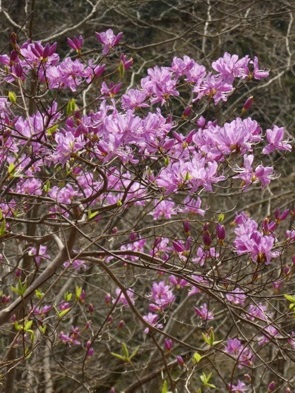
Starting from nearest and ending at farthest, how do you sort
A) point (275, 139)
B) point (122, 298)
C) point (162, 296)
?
point (275, 139), point (162, 296), point (122, 298)

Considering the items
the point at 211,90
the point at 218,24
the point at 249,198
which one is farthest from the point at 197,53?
the point at 211,90

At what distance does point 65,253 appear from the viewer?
9.28ft

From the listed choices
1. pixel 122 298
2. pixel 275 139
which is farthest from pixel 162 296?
pixel 275 139

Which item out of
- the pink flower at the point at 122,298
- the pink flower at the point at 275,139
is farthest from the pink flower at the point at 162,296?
the pink flower at the point at 275,139

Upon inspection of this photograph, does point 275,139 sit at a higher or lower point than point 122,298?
higher

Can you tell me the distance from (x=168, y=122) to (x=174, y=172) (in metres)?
0.46

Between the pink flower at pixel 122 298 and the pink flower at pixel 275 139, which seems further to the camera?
the pink flower at pixel 122 298

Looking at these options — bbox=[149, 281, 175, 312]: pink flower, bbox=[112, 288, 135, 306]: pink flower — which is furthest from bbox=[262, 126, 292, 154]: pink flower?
bbox=[149, 281, 175, 312]: pink flower

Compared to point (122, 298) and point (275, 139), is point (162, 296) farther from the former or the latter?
point (275, 139)

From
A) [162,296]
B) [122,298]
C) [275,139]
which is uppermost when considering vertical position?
[275,139]

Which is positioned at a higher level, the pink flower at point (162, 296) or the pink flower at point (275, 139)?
the pink flower at point (275, 139)

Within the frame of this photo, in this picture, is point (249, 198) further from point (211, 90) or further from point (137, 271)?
point (211, 90)

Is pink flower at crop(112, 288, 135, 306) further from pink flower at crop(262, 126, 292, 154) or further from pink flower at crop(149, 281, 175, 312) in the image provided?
pink flower at crop(262, 126, 292, 154)

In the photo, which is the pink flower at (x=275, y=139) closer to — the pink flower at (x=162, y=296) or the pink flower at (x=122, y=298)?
the pink flower at (x=122, y=298)
